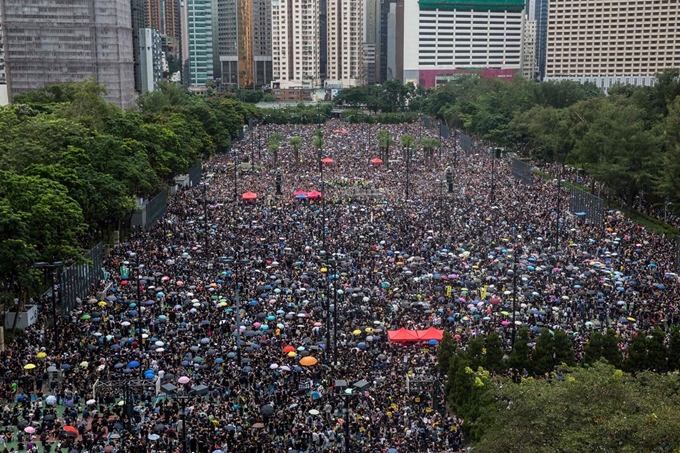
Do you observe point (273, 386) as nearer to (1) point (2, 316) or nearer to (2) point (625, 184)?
(1) point (2, 316)

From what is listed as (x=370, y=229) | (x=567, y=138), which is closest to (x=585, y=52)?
(x=567, y=138)

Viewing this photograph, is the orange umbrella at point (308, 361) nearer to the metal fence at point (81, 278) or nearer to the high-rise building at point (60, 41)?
the metal fence at point (81, 278)

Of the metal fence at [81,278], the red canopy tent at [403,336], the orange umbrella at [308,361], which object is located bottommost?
the orange umbrella at [308,361]

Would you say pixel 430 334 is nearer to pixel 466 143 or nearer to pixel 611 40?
pixel 466 143

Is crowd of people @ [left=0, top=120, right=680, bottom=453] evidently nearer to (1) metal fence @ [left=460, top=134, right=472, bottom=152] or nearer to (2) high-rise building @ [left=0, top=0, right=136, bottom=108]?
(1) metal fence @ [left=460, top=134, right=472, bottom=152]

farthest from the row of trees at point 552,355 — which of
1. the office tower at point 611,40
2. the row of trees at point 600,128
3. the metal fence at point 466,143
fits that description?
the office tower at point 611,40

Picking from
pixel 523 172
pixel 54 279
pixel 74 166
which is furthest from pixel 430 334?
pixel 523 172

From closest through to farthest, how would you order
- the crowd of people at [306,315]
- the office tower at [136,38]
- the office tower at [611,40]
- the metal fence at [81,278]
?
the crowd of people at [306,315]
the metal fence at [81,278]
the office tower at [136,38]
the office tower at [611,40]
